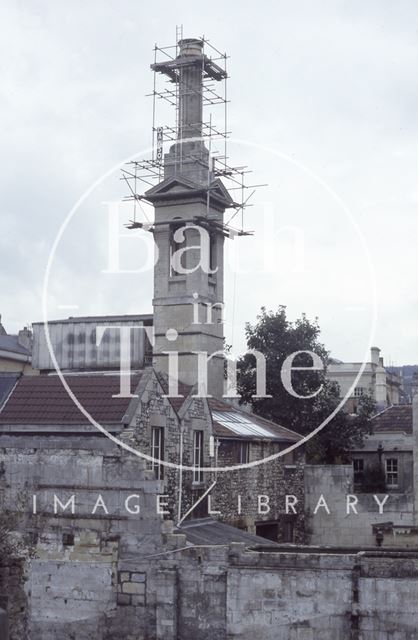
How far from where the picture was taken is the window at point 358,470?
43641 mm

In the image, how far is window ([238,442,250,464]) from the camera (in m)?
31.5

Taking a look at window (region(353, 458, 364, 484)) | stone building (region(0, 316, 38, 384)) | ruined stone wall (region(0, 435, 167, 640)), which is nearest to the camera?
ruined stone wall (region(0, 435, 167, 640))

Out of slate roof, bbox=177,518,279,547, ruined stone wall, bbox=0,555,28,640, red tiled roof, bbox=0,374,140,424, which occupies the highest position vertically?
red tiled roof, bbox=0,374,140,424

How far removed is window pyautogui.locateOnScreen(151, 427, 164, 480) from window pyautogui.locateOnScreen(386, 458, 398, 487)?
19590mm

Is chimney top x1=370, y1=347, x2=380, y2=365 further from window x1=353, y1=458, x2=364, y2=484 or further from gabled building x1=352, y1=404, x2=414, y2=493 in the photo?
window x1=353, y1=458, x2=364, y2=484

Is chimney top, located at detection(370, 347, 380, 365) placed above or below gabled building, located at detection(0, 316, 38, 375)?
above

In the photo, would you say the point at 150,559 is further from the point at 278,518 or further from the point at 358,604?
the point at 278,518

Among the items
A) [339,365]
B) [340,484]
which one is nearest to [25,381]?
[340,484]

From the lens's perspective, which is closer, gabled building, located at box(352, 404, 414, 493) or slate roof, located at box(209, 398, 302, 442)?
slate roof, located at box(209, 398, 302, 442)

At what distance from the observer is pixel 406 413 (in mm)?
47219

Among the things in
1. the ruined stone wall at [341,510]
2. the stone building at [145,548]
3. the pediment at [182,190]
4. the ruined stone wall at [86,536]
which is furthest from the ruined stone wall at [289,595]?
the pediment at [182,190]

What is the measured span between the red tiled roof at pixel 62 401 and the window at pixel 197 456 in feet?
10.4

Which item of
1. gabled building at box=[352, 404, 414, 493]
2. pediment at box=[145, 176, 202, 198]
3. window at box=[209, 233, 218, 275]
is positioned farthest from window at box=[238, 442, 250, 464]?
pediment at box=[145, 176, 202, 198]

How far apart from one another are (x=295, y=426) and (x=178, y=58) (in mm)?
20086
